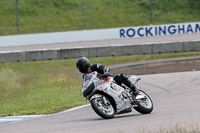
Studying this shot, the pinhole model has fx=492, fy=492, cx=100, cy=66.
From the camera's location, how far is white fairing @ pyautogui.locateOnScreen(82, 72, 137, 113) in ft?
29.8

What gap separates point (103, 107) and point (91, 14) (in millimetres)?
32435

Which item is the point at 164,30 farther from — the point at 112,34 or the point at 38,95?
the point at 38,95

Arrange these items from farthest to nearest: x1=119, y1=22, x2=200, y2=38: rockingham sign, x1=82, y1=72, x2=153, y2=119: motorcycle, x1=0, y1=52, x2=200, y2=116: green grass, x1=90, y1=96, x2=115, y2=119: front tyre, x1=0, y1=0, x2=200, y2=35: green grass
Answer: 1. x1=0, y1=0, x2=200, y2=35: green grass
2. x1=119, y1=22, x2=200, y2=38: rockingham sign
3. x1=0, y1=52, x2=200, y2=116: green grass
4. x1=82, y1=72, x2=153, y2=119: motorcycle
5. x1=90, y1=96, x2=115, y2=119: front tyre

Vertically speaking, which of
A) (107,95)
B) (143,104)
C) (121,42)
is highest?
(121,42)

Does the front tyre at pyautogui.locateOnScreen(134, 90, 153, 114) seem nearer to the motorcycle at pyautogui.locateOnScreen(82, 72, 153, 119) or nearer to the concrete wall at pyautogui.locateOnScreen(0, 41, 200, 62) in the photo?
the motorcycle at pyautogui.locateOnScreen(82, 72, 153, 119)

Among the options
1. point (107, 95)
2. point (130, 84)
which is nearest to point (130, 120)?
point (107, 95)

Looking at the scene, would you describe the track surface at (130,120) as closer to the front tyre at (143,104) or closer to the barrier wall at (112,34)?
the front tyre at (143,104)

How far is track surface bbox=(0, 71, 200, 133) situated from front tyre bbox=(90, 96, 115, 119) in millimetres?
122

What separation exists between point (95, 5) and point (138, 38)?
11605mm

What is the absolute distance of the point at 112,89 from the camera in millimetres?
9164

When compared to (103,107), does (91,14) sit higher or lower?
higher

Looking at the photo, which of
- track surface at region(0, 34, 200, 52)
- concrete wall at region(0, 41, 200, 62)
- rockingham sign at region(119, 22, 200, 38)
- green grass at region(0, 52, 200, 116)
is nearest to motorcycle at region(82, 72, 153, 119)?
green grass at region(0, 52, 200, 116)

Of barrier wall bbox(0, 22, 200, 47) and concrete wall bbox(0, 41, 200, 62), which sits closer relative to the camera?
concrete wall bbox(0, 41, 200, 62)

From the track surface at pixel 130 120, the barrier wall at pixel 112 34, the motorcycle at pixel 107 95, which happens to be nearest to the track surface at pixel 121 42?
the barrier wall at pixel 112 34
